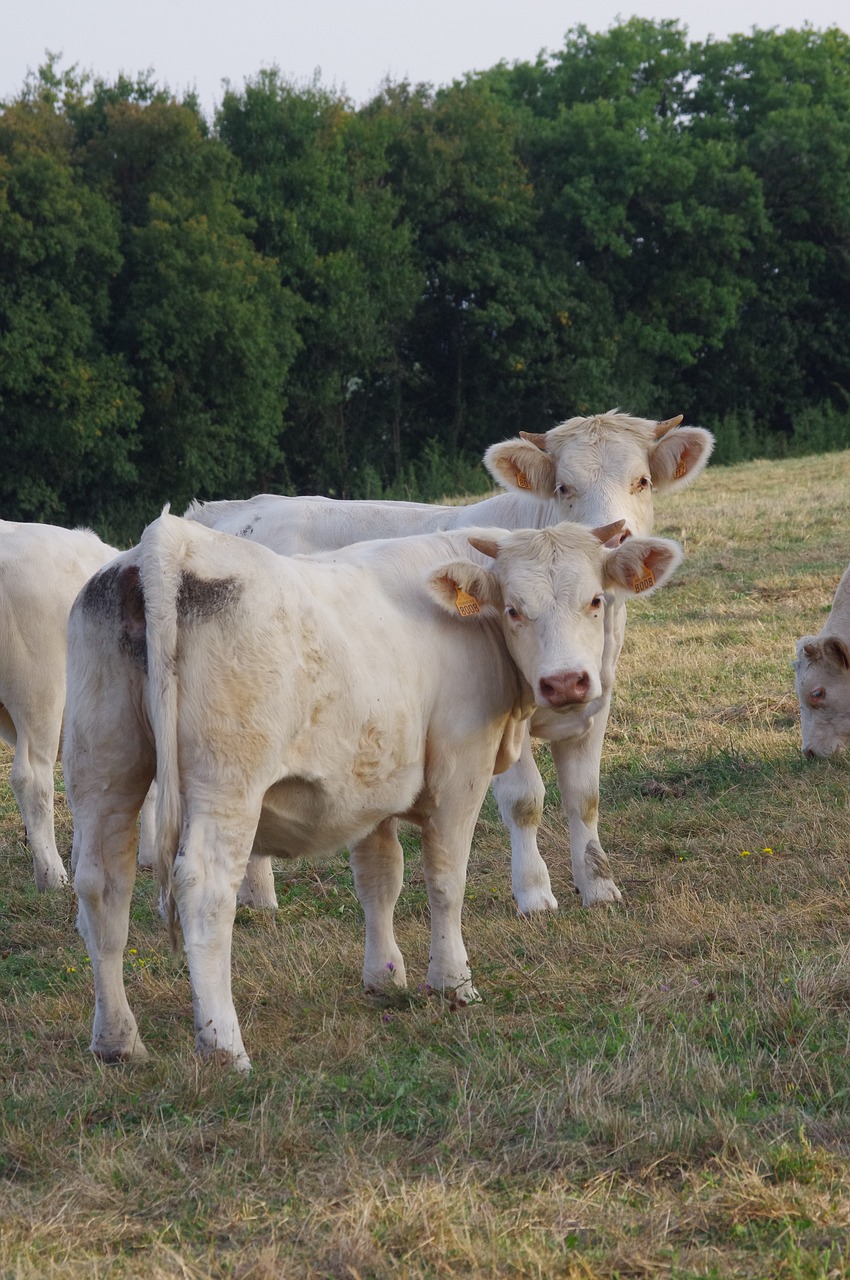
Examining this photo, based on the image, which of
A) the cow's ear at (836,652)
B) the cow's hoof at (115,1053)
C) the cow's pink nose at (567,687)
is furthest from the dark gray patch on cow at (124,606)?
the cow's ear at (836,652)

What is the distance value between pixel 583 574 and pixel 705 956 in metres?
1.57

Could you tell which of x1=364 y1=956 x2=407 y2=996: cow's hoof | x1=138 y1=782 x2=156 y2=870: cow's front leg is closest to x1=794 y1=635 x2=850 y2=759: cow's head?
x1=138 y1=782 x2=156 y2=870: cow's front leg

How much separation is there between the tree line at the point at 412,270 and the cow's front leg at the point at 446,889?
25.8 meters

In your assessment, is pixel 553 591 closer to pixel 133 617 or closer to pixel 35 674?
pixel 133 617

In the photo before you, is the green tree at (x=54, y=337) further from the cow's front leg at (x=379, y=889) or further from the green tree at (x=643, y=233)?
the cow's front leg at (x=379, y=889)

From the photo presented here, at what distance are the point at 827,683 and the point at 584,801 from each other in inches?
120

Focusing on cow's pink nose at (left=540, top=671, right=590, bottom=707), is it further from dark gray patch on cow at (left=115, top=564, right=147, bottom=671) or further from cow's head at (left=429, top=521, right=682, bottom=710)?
dark gray patch on cow at (left=115, top=564, right=147, bottom=671)

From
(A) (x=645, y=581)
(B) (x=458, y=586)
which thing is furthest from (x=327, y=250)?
(B) (x=458, y=586)

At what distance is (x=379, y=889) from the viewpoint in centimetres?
547

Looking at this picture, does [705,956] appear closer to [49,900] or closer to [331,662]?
[331,662]

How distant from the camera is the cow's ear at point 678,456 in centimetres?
722

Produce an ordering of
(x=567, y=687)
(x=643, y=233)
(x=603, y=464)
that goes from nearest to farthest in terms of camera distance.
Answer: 1. (x=567, y=687)
2. (x=603, y=464)
3. (x=643, y=233)

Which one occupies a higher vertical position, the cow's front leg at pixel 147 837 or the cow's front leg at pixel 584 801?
the cow's front leg at pixel 584 801

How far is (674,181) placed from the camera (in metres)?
41.5
